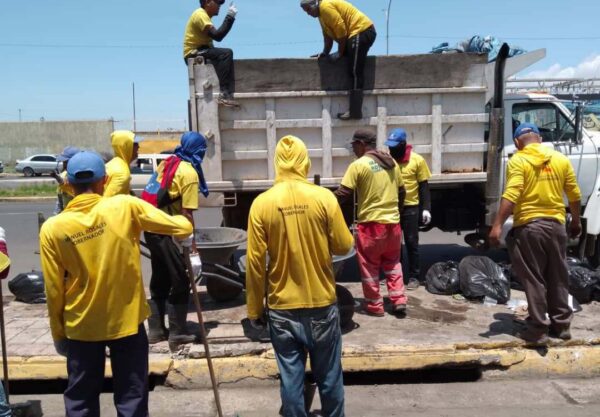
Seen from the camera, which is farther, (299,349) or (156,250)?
(156,250)

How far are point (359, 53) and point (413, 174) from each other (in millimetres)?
1448

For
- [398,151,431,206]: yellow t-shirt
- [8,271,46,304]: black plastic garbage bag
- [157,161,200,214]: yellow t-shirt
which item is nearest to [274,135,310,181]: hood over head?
[157,161,200,214]: yellow t-shirt

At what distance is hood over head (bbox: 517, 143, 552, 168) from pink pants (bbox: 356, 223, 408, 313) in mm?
1322

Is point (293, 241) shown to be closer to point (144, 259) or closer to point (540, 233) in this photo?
point (540, 233)

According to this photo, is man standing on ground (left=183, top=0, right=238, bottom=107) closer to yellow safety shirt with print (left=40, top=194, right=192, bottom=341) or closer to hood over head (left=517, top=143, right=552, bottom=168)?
hood over head (left=517, top=143, right=552, bottom=168)

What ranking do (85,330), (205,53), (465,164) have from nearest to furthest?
(85,330)
(205,53)
(465,164)

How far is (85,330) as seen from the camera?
2.73m

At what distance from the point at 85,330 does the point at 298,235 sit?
1.19m

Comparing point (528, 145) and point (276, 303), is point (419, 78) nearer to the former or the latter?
point (528, 145)

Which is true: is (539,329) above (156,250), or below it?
below

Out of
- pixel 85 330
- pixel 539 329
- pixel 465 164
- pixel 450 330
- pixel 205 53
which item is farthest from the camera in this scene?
pixel 465 164

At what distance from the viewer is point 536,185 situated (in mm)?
4289

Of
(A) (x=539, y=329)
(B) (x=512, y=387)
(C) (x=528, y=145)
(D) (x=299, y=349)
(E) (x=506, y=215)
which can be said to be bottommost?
(B) (x=512, y=387)

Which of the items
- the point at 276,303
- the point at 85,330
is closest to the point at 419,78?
the point at 276,303
